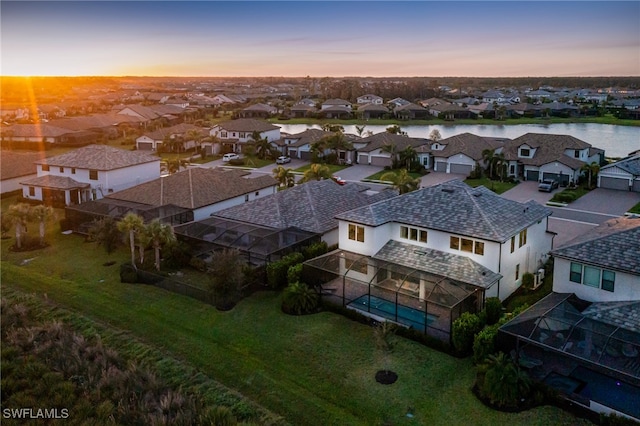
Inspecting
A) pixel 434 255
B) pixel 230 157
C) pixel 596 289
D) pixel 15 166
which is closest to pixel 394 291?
pixel 434 255

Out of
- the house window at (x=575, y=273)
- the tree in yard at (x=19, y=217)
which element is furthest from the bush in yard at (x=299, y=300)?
the tree in yard at (x=19, y=217)

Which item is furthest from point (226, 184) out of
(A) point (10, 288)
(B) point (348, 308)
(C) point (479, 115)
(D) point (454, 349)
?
(C) point (479, 115)

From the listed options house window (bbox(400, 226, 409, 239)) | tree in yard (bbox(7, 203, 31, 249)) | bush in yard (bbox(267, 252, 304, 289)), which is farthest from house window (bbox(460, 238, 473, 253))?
tree in yard (bbox(7, 203, 31, 249))

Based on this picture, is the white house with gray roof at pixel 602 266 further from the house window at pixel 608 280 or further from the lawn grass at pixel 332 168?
the lawn grass at pixel 332 168

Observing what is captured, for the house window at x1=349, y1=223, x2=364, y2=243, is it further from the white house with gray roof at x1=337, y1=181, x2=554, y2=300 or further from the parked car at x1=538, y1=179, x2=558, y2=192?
the parked car at x1=538, y1=179, x2=558, y2=192

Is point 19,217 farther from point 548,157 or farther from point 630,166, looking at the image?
point 630,166

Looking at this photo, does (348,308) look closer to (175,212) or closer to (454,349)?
(454,349)
